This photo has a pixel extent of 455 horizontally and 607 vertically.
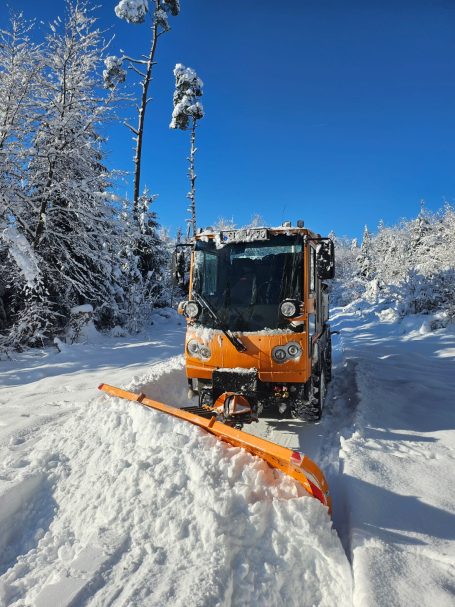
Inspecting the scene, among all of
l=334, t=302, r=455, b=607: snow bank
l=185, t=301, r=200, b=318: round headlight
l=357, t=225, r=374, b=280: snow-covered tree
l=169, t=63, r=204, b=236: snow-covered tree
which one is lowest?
l=334, t=302, r=455, b=607: snow bank

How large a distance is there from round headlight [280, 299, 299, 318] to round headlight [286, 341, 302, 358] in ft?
1.19

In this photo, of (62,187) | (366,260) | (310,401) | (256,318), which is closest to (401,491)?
(310,401)

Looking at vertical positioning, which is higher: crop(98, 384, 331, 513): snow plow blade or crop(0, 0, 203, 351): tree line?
crop(0, 0, 203, 351): tree line

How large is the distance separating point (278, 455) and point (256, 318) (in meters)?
2.53

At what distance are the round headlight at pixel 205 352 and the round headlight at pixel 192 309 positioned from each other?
0.48 m

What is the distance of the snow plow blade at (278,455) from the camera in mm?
2863

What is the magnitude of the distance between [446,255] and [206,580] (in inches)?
826

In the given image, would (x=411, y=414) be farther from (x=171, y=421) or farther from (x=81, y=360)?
(x=81, y=360)

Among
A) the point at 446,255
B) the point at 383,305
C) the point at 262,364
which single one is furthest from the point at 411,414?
the point at 383,305

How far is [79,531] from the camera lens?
286 cm

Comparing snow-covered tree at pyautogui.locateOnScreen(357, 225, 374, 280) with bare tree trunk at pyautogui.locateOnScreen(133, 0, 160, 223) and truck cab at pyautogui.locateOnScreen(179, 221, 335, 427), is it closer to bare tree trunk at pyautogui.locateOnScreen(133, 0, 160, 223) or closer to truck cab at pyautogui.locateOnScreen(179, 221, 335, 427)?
bare tree trunk at pyautogui.locateOnScreen(133, 0, 160, 223)

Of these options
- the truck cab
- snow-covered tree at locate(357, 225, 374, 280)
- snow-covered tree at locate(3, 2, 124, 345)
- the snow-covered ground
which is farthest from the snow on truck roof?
snow-covered tree at locate(357, 225, 374, 280)

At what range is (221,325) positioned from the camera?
5.30m

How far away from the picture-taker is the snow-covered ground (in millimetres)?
2326
